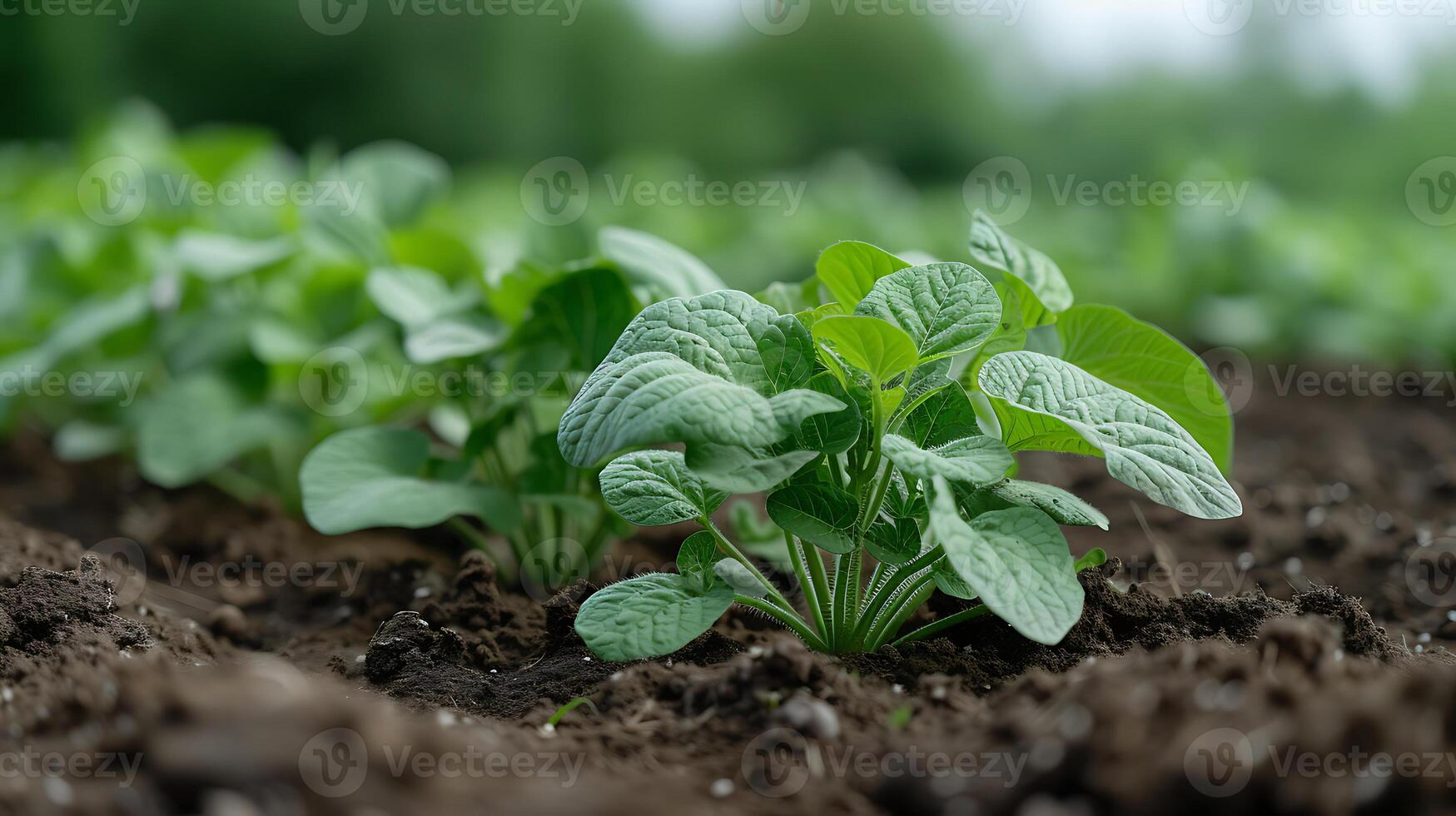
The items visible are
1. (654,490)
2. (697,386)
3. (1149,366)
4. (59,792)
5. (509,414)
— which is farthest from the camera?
(509,414)

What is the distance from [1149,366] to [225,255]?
5.67 feet

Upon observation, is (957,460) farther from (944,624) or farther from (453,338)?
(453,338)

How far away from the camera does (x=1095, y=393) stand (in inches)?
45.6

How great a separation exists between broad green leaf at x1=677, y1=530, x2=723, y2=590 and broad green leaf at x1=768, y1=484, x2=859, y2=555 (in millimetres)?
117

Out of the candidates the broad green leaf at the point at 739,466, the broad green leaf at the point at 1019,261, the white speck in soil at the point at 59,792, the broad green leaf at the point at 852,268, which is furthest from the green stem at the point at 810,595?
the white speck in soil at the point at 59,792

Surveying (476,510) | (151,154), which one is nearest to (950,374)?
(476,510)

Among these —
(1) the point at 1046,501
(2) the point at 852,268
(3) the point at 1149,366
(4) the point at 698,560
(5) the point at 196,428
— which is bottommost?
(5) the point at 196,428

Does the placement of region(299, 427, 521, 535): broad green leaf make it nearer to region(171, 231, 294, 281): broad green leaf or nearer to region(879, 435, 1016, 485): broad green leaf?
region(171, 231, 294, 281): broad green leaf

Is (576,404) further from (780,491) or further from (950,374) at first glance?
(950,374)

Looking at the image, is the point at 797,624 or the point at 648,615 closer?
the point at 648,615

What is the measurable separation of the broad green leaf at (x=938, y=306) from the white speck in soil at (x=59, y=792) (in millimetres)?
893

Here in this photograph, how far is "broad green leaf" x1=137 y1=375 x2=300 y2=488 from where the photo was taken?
2.03 meters

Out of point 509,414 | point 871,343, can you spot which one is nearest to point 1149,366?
point 871,343

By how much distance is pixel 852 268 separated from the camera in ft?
4.18
